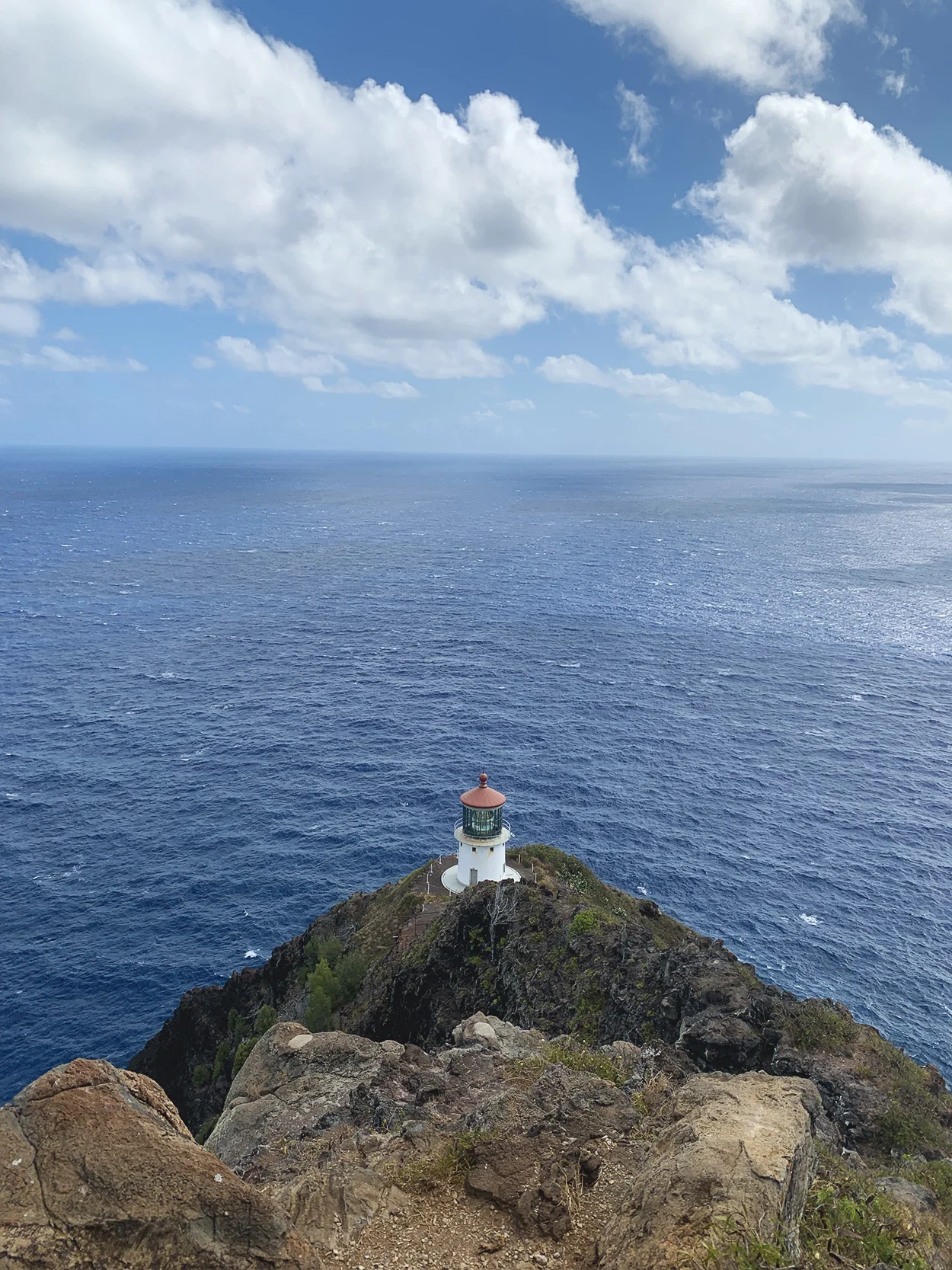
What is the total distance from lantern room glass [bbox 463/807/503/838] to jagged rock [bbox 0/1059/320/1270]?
1422 inches

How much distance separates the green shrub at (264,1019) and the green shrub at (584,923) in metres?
19.5

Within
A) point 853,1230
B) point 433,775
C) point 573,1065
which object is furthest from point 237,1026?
point 853,1230

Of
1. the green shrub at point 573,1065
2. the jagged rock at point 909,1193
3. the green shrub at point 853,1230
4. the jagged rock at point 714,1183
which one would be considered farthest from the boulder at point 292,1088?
the jagged rock at point 909,1193

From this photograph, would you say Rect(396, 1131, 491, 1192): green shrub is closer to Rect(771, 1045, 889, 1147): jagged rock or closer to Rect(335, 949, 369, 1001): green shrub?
Rect(771, 1045, 889, 1147): jagged rock

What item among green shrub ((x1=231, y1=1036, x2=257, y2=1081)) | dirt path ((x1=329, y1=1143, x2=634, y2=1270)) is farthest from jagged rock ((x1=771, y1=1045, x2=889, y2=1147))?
green shrub ((x1=231, y1=1036, x2=257, y2=1081))

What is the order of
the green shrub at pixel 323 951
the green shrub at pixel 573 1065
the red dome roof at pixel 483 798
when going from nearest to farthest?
the green shrub at pixel 573 1065
the green shrub at pixel 323 951
the red dome roof at pixel 483 798

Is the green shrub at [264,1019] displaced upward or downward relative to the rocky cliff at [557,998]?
downward

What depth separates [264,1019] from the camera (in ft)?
142

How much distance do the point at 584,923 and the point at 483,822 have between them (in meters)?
14.0

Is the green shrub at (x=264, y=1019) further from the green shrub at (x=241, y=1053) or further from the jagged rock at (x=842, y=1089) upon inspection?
the jagged rock at (x=842, y=1089)

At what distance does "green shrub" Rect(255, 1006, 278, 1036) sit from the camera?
1699 inches

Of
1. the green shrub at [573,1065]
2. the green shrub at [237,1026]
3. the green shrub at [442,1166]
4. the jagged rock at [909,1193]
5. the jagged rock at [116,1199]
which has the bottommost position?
the green shrub at [237,1026]

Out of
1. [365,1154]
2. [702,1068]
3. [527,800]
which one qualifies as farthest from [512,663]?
[365,1154]

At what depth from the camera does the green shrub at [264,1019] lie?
1699 inches
